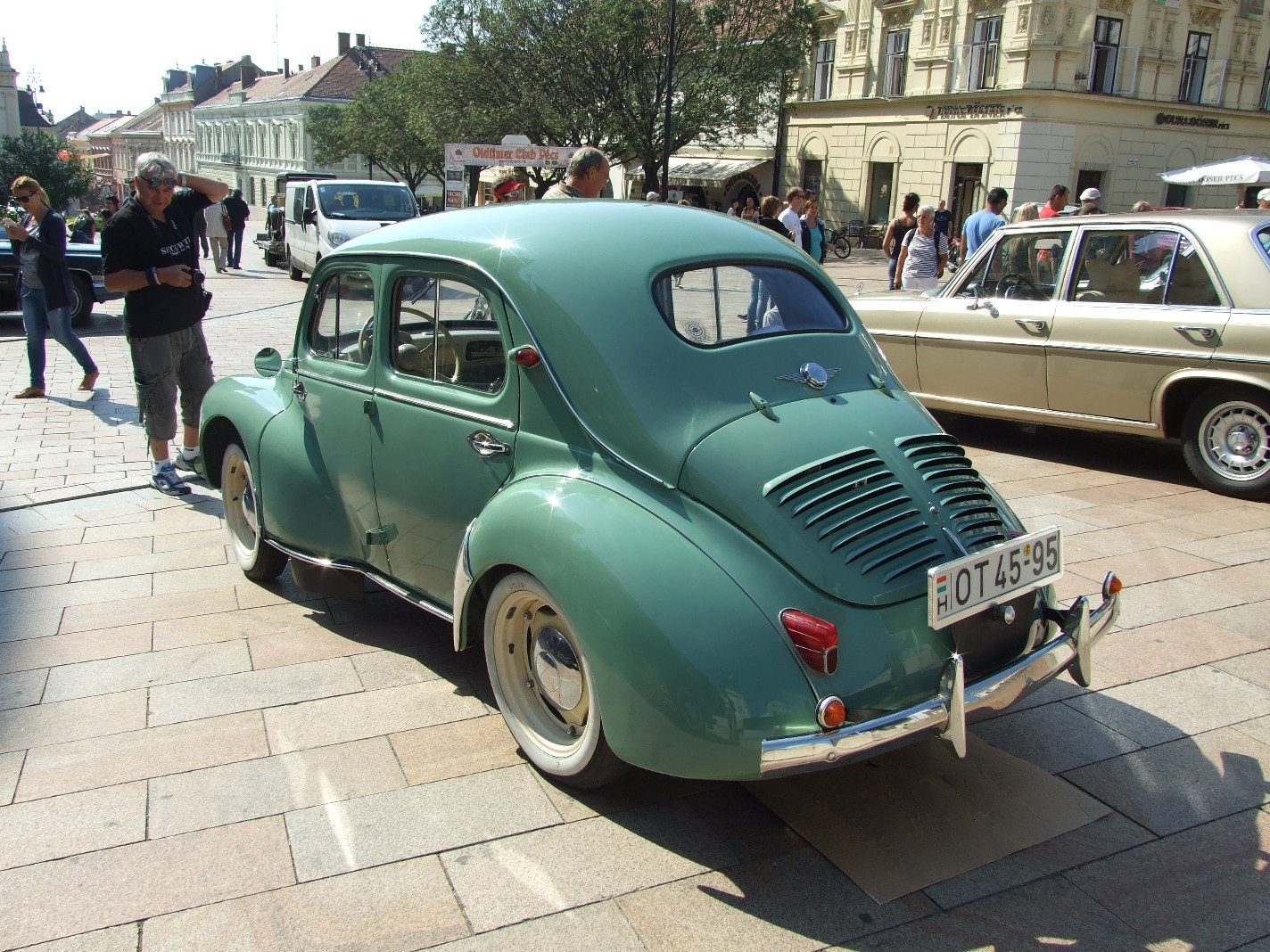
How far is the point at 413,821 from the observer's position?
119 inches

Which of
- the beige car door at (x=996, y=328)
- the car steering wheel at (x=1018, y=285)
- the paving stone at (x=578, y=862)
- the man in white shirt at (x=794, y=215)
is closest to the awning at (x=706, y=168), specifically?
the man in white shirt at (x=794, y=215)

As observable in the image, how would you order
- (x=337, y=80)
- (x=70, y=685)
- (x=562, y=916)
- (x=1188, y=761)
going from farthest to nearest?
(x=337, y=80), (x=70, y=685), (x=1188, y=761), (x=562, y=916)

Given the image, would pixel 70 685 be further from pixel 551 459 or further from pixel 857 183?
pixel 857 183

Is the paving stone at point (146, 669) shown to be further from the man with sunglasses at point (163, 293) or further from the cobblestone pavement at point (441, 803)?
the man with sunglasses at point (163, 293)

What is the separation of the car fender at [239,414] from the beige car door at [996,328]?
15.6ft

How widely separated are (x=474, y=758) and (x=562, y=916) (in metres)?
0.87

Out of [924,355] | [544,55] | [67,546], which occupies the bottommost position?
[67,546]

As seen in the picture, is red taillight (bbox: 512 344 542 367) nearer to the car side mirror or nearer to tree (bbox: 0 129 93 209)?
the car side mirror

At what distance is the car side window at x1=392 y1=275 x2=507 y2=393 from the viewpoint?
11.4ft

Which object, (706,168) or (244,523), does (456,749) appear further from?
(706,168)

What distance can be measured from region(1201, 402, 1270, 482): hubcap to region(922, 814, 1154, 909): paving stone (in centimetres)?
395

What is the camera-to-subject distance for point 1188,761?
337cm

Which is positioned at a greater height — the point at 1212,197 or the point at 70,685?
the point at 1212,197

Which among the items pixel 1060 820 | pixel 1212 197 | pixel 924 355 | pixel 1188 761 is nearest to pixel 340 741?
pixel 1060 820
